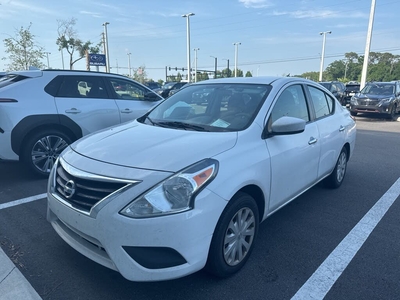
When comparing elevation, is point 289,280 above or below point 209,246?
below

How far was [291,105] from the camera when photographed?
3.55 meters

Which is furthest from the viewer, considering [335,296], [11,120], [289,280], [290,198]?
[11,120]

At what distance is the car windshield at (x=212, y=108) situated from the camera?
10.1 feet

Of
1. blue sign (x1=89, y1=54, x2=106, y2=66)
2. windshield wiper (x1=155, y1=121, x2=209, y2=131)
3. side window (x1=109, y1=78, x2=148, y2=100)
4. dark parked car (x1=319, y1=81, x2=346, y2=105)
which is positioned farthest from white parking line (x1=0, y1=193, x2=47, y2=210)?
blue sign (x1=89, y1=54, x2=106, y2=66)

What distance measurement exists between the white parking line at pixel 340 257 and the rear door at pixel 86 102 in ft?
14.0

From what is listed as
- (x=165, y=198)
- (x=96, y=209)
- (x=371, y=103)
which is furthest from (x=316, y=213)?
(x=371, y=103)

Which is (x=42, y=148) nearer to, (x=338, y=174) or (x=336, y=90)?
(x=338, y=174)

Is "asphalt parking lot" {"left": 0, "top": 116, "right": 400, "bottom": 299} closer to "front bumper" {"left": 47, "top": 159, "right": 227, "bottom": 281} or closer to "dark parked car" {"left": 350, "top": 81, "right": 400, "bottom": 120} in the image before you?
"front bumper" {"left": 47, "top": 159, "right": 227, "bottom": 281}

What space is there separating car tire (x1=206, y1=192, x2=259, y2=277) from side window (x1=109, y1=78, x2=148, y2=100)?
4.08 m

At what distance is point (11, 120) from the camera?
459 cm

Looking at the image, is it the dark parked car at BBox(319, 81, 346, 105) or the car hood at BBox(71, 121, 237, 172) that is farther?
the dark parked car at BBox(319, 81, 346, 105)

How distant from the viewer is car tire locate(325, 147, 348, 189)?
4.67m

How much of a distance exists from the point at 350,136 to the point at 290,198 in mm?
2213

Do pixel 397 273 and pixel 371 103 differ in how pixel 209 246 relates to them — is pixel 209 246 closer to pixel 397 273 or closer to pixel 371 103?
pixel 397 273
